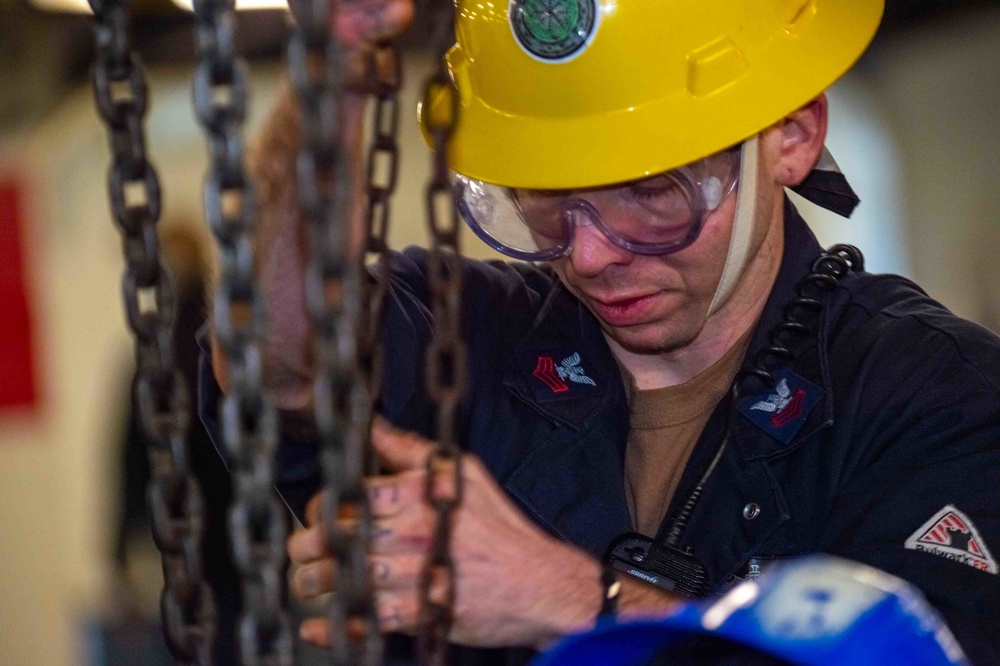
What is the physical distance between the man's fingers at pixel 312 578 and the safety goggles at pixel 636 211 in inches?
27.4

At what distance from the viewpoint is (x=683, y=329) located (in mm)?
2240

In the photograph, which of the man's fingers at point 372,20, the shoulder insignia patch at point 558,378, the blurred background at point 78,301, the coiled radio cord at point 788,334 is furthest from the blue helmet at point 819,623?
the blurred background at point 78,301

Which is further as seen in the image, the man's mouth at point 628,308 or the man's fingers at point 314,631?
the man's mouth at point 628,308

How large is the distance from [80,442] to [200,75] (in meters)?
5.34

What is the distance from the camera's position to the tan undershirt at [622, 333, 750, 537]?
221 centimetres

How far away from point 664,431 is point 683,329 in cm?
19

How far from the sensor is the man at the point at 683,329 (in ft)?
6.27

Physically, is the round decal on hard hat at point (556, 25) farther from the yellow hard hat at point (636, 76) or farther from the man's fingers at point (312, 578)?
the man's fingers at point (312, 578)

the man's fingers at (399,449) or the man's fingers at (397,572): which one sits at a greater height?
the man's fingers at (399,449)

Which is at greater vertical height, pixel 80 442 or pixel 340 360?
pixel 340 360

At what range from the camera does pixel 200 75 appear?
1029 mm

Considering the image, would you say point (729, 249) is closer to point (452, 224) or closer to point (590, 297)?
point (590, 297)

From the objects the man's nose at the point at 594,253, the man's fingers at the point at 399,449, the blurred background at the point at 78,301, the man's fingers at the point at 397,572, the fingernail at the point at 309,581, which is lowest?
the blurred background at the point at 78,301

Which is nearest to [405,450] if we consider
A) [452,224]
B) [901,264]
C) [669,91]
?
[452,224]
